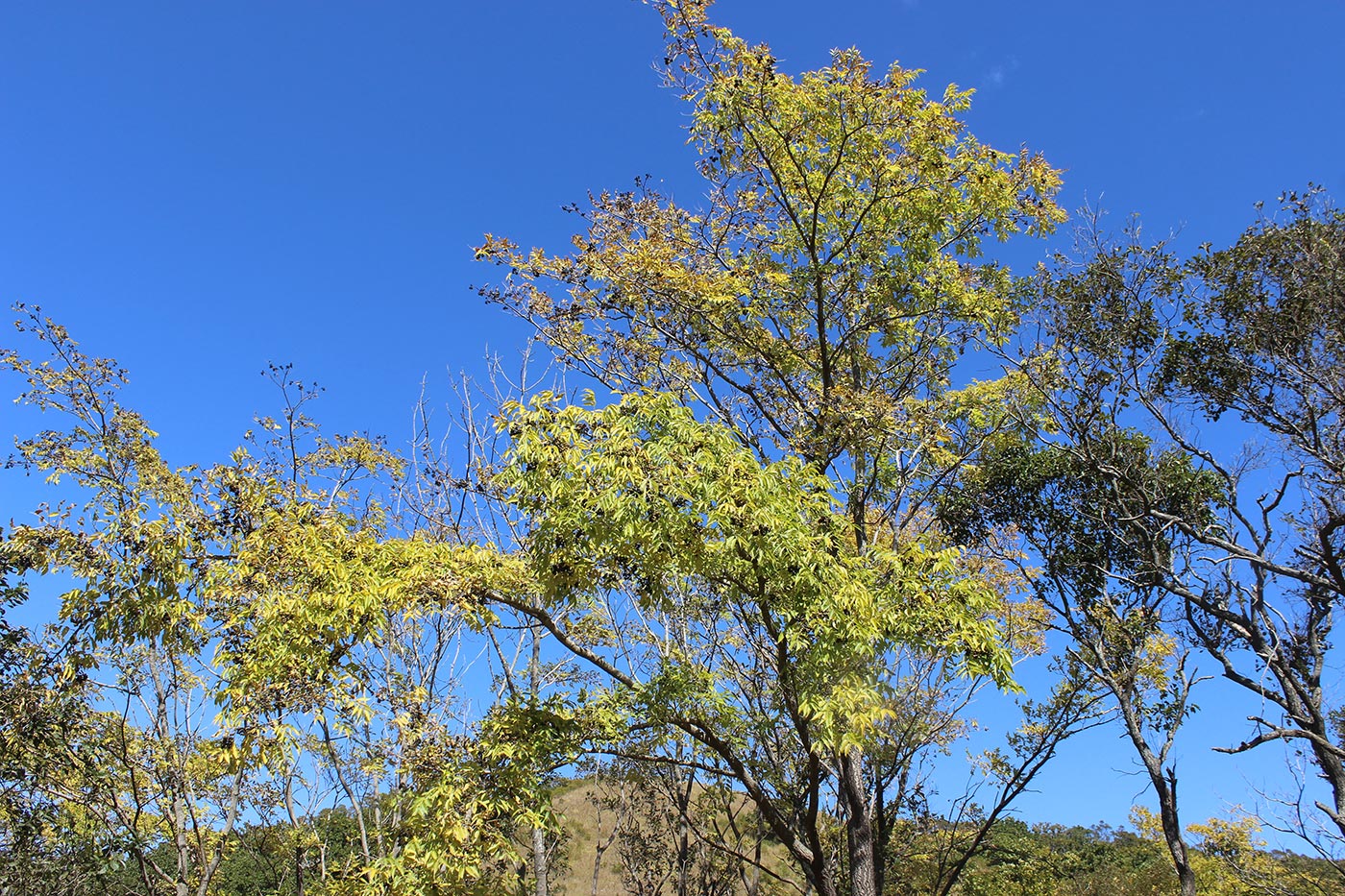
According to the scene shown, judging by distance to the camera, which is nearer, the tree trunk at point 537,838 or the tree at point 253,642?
the tree at point 253,642

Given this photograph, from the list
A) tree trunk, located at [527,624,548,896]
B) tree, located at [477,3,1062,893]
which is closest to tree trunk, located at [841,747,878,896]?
tree, located at [477,3,1062,893]

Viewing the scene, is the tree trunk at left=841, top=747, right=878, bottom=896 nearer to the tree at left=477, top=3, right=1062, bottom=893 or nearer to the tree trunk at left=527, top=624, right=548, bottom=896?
the tree at left=477, top=3, right=1062, bottom=893

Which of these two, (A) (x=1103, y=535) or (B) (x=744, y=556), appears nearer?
(B) (x=744, y=556)

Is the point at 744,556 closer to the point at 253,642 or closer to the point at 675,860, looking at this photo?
the point at 253,642

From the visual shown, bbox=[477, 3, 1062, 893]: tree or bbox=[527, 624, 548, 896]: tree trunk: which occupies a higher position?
bbox=[477, 3, 1062, 893]: tree

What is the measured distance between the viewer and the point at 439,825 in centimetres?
501

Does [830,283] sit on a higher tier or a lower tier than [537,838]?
higher

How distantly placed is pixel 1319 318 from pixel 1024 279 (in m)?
3.12

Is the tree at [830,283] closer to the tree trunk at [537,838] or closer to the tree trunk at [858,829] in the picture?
the tree trunk at [858,829]

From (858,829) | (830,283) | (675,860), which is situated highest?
(830,283)

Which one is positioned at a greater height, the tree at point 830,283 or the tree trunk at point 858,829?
the tree at point 830,283

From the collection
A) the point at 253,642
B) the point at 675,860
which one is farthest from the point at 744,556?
the point at 675,860

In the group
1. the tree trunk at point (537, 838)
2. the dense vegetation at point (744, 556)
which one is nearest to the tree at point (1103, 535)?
the dense vegetation at point (744, 556)

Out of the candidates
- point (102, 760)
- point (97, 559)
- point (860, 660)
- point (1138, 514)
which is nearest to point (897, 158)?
point (860, 660)
